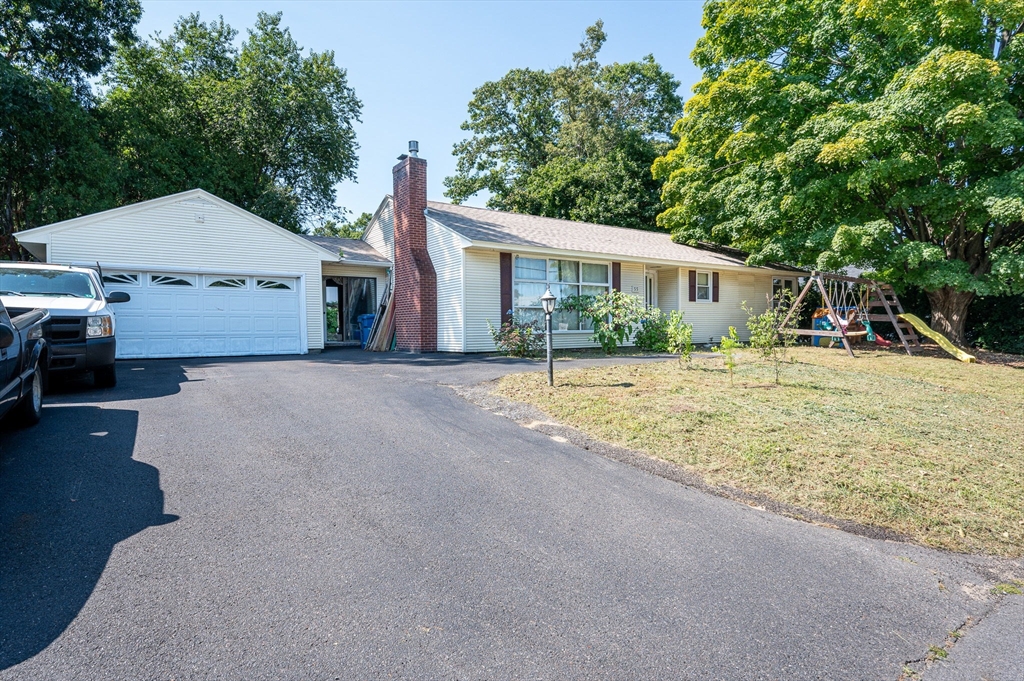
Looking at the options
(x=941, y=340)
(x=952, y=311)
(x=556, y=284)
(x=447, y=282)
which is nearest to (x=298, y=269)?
(x=447, y=282)

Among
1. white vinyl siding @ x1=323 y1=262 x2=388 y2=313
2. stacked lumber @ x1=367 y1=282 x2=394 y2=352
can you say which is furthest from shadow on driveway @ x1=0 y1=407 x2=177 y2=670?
white vinyl siding @ x1=323 y1=262 x2=388 y2=313

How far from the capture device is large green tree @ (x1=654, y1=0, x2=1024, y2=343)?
1234 cm

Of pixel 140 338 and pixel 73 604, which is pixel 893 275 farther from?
pixel 140 338

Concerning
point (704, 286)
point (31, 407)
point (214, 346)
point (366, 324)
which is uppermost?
point (704, 286)

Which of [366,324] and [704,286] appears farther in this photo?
[704,286]

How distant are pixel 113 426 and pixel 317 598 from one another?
13.8 feet

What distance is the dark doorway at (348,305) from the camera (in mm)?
19325

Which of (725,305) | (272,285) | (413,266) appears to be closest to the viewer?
(272,285)

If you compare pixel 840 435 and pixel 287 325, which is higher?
pixel 287 325

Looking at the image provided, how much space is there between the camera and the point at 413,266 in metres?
14.8

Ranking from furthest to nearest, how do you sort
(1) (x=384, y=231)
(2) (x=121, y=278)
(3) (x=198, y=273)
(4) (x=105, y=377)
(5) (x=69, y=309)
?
(1) (x=384, y=231) < (3) (x=198, y=273) < (2) (x=121, y=278) < (4) (x=105, y=377) < (5) (x=69, y=309)

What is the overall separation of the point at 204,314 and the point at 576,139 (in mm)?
24022

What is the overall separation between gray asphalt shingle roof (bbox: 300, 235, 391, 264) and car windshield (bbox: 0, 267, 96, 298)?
28.4 ft

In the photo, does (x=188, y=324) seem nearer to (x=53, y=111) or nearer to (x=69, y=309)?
(x=69, y=309)
